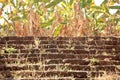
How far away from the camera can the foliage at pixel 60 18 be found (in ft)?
18.1

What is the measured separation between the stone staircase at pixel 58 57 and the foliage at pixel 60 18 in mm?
776

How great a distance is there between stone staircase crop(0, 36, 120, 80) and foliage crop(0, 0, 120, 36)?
776 mm

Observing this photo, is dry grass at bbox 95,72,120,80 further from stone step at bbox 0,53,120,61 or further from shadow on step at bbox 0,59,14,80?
shadow on step at bbox 0,59,14,80

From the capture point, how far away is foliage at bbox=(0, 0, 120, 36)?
5527mm

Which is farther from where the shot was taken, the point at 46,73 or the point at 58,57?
the point at 58,57

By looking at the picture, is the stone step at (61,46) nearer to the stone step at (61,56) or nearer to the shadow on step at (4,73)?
the stone step at (61,56)

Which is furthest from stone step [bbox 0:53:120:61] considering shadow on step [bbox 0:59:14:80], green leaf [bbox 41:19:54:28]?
green leaf [bbox 41:19:54:28]

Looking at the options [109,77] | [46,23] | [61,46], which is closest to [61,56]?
[61,46]

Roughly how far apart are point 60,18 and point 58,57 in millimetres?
1522

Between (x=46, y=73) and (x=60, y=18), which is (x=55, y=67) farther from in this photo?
(x=60, y=18)

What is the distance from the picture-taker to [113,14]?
5.92 metres

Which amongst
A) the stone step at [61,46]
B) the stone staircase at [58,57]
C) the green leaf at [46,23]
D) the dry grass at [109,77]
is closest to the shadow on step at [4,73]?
the stone staircase at [58,57]

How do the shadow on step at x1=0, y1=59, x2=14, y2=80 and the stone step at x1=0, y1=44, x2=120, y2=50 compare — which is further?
the stone step at x1=0, y1=44, x2=120, y2=50

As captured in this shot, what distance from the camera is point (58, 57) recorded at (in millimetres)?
4270
